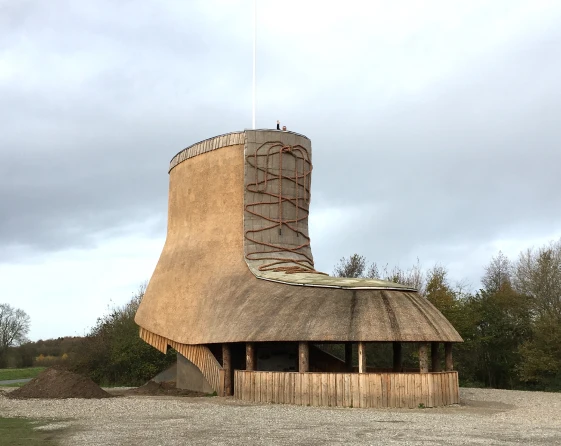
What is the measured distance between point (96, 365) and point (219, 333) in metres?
17.8

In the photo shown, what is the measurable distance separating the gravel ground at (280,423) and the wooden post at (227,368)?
3.70 feet

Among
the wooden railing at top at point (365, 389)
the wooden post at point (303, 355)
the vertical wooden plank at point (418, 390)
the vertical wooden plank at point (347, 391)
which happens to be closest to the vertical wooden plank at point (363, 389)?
the wooden railing at top at point (365, 389)

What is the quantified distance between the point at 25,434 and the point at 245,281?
32.5 feet

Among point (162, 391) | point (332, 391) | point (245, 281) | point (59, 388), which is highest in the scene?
point (245, 281)

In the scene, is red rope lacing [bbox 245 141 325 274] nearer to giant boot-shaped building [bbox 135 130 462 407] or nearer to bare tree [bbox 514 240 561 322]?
giant boot-shaped building [bbox 135 130 462 407]

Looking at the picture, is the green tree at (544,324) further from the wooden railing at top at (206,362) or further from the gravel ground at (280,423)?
the wooden railing at top at (206,362)

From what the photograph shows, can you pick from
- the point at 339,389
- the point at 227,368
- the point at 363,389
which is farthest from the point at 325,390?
the point at 227,368

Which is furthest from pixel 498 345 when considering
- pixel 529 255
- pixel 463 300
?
pixel 529 255

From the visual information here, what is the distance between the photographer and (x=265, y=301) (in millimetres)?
19406

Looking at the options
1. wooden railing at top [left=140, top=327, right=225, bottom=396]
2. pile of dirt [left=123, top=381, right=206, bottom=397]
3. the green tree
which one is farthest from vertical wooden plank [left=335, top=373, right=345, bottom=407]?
the green tree

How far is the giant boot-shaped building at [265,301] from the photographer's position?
16.9 meters

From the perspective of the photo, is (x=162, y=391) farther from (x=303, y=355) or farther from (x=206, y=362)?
(x=303, y=355)

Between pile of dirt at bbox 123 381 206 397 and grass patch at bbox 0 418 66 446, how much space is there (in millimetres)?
7829

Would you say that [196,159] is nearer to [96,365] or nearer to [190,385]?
[190,385]
